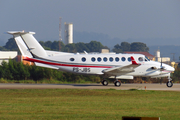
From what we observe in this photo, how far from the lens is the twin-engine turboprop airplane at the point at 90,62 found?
99.0 ft

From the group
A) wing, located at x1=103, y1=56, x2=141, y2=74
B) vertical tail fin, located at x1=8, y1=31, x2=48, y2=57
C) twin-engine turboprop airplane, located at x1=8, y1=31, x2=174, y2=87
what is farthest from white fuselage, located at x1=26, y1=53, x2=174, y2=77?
vertical tail fin, located at x1=8, y1=31, x2=48, y2=57

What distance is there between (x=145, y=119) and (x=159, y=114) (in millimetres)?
7016

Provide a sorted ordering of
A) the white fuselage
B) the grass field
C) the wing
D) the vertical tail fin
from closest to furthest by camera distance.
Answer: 1. the grass field
2. the wing
3. the vertical tail fin
4. the white fuselage

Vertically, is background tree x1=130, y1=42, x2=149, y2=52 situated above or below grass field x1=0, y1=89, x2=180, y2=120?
above

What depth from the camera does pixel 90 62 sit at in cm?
3061

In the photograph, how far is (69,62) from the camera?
30.5m

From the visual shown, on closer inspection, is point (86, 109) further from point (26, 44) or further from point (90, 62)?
point (26, 44)

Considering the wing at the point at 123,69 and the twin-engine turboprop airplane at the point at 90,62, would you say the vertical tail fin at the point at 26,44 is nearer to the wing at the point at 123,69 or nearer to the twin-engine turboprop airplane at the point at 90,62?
the twin-engine turboprop airplane at the point at 90,62

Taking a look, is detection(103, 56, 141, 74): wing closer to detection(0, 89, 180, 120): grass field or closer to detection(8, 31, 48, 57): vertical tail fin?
detection(8, 31, 48, 57): vertical tail fin

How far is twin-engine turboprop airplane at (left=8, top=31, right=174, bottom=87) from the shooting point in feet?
99.0

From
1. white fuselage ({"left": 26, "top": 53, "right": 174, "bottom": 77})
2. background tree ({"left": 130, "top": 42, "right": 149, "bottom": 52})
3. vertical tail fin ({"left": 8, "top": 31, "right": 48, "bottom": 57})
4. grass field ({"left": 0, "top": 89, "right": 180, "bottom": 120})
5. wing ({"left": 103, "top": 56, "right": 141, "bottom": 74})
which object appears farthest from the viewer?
background tree ({"left": 130, "top": 42, "right": 149, "bottom": 52})

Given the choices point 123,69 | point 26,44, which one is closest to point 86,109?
point 123,69

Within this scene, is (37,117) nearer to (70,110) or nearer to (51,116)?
(51,116)

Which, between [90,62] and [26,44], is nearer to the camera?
[26,44]
